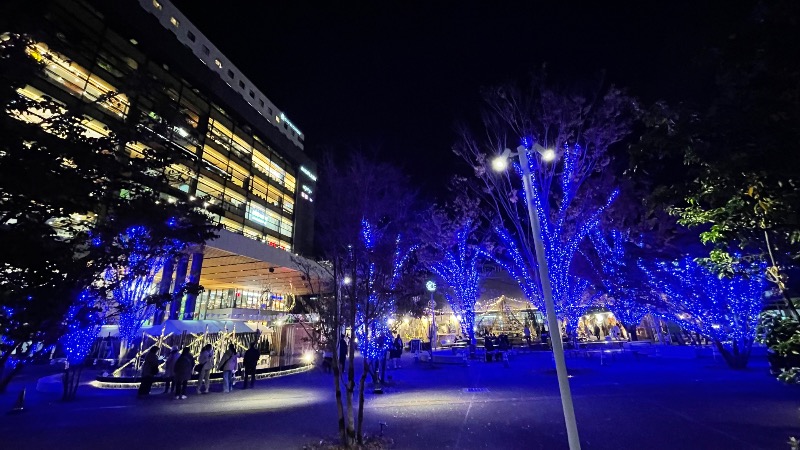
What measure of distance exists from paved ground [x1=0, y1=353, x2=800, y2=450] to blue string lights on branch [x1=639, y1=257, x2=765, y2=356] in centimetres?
157

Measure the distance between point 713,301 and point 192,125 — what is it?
19604 mm

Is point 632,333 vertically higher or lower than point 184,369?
higher

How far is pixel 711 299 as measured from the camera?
1388 centimetres

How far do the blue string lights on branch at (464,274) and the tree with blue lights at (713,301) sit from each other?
9563mm

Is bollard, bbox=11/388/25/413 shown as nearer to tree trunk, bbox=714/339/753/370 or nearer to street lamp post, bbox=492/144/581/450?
street lamp post, bbox=492/144/581/450

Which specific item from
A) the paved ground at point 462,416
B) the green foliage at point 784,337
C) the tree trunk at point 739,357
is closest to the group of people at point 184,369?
the paved ground at point 462,416

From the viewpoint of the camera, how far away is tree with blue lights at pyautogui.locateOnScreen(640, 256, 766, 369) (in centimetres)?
1287

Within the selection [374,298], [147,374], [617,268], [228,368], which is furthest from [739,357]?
[147,374]

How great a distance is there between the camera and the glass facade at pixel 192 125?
5.10 metres

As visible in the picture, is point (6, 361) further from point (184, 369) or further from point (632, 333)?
point (632, 333)

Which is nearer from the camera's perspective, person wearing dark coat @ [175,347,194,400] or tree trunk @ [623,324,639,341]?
person wearing dark coat @ [175,347,194,400]

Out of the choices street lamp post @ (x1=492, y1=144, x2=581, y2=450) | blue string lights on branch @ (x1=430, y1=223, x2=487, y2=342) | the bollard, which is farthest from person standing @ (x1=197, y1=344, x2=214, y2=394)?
blue string lights on branch @ (x1=430, y1=223, x2=487, y2=342)

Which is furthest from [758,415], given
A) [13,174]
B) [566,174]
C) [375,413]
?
[13,174]

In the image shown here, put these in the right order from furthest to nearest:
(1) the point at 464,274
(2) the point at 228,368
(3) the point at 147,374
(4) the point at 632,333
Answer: (4) the point at 632,333 < (1) the point at 464,274 < (2) the point at 228,368 < (3) the point at 147,374
